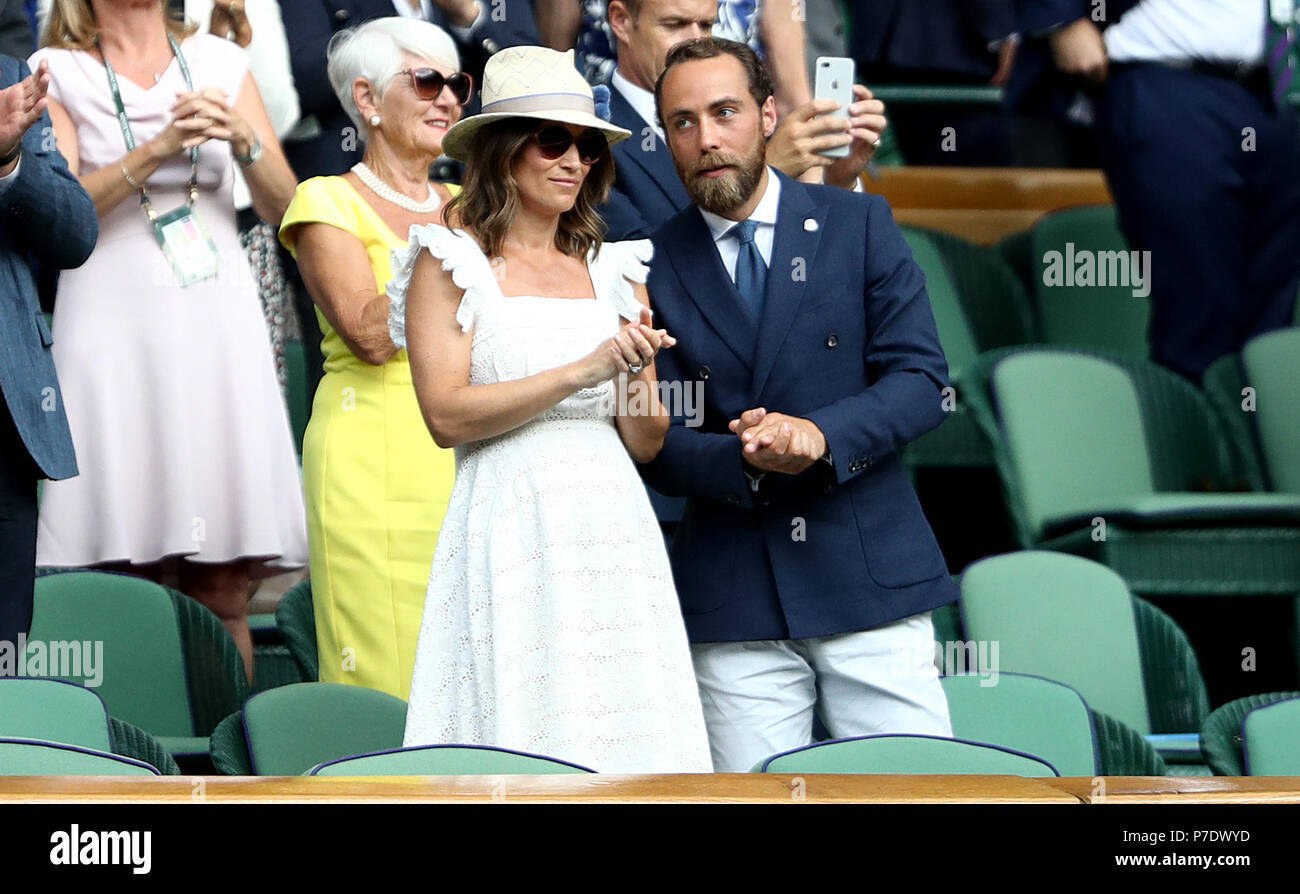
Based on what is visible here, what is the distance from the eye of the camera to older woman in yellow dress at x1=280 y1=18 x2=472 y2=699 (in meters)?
3.80

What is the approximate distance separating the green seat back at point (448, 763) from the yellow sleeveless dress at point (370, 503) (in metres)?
1.26

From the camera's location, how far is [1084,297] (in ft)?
21.1

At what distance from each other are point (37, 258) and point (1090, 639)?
2.44m

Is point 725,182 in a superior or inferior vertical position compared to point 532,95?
inferior

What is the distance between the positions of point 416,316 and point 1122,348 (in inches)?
148

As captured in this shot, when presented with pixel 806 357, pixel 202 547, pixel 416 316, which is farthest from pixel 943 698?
pixel 202 547

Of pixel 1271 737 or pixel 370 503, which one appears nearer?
pixel 1271 737

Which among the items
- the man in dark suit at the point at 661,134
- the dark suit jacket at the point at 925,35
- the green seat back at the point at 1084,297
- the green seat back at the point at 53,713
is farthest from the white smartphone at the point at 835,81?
the green seat back at the point at 1084,297

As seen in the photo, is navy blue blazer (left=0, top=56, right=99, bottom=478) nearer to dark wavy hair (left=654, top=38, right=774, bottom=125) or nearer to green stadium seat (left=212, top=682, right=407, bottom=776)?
green stadium seat (left=212, top=682, right=407, bottom=776)

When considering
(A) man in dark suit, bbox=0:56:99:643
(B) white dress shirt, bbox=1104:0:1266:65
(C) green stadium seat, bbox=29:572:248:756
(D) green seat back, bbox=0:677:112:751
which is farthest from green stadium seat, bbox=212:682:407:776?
(B) white dress shirt, bbox=1104:0:1266:65

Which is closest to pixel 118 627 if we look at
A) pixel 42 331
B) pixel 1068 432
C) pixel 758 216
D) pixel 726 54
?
pixel 42 331

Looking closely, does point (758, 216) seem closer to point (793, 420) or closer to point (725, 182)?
point (725, 182)
